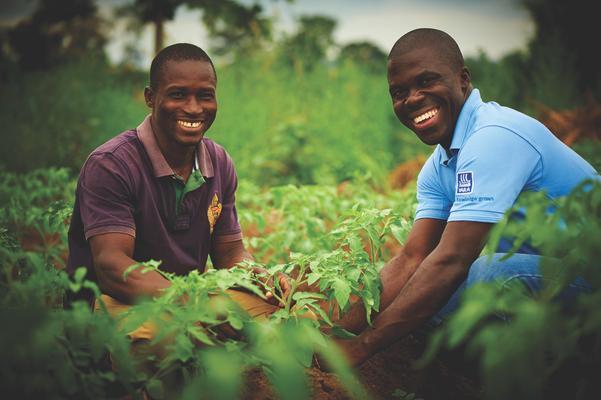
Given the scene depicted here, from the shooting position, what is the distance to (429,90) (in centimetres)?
222

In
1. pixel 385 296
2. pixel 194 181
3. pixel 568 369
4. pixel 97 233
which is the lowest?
pixel 568 369

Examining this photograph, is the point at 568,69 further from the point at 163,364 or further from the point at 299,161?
the point at 163,364

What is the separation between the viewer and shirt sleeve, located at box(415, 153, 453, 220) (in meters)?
2.36

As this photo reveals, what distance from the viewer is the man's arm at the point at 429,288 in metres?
1.90

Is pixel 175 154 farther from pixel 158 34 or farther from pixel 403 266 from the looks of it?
pixel 158 34

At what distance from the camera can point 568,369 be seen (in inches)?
68.9

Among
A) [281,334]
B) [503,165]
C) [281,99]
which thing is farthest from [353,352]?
[281,99]

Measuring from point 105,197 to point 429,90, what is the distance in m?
1.44

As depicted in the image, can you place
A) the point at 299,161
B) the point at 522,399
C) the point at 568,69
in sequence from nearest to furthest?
the point at 522,399 < the point at 299,161 < the point at 568,69

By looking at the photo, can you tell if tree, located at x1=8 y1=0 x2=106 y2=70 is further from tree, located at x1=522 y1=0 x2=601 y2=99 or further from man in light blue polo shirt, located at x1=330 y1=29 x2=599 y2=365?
man in light blue polo shirt, located at x1=330 y1=29 x2=599 y2=365

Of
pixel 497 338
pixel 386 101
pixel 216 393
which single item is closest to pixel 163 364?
pixel 216 393

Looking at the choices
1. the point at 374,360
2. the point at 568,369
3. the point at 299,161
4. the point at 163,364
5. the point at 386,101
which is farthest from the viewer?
the point at 386,101

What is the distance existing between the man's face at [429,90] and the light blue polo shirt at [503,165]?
12 centimetres

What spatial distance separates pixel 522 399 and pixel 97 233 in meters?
1.56
